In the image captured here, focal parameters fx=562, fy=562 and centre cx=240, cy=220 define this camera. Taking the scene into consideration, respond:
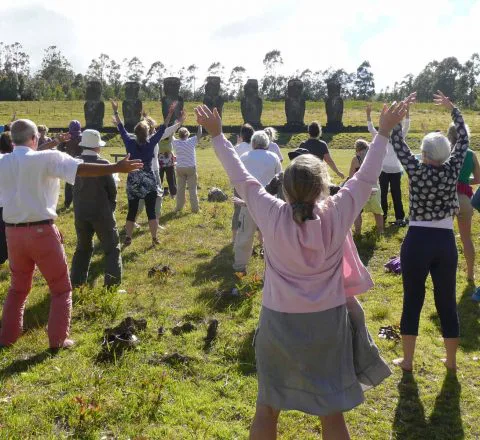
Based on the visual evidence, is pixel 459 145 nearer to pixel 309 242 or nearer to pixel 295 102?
pixel 309 242

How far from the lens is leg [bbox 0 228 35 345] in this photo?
16.1 feet

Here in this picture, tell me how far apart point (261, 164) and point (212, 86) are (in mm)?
28527

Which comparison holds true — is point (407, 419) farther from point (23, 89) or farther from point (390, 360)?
point (23, 89)

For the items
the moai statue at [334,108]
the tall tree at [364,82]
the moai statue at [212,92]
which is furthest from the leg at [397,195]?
the tall tree at [364,82]

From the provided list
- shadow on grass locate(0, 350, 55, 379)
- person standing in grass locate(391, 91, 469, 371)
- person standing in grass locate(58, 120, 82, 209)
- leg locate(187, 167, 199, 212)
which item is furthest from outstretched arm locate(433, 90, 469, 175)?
person standing in grass locate(58, 120, 82, 209)

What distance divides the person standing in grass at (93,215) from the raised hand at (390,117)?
420cm

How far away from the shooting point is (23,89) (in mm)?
62688

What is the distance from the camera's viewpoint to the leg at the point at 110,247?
266 inches

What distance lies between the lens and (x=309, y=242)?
2.95 m

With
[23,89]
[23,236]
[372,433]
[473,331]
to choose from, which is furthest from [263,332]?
[23,89]

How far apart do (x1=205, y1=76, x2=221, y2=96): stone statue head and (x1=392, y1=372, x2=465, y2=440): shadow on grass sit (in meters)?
31.6

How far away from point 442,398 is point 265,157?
3.77 metres

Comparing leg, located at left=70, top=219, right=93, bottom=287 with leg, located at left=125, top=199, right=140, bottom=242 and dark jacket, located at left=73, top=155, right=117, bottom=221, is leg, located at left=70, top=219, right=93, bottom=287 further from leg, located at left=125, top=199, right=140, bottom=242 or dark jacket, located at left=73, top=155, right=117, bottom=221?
leg, located at left=125, top=199, right=140, bottom=242

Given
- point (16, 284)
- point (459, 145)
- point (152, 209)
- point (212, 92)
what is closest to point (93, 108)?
point (212, 92)
